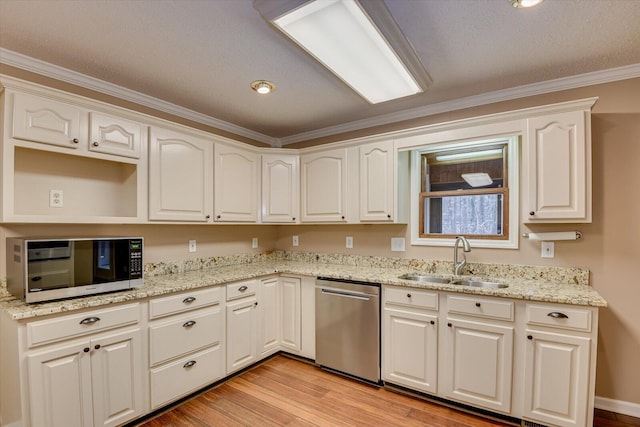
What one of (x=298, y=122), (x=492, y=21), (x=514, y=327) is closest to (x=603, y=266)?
(x=514, y=327)

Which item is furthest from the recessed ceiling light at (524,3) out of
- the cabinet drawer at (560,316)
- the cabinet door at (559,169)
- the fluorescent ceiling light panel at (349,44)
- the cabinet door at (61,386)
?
the cabinet door at (61,386)

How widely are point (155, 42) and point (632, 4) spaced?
256 cm

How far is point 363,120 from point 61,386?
123 inches

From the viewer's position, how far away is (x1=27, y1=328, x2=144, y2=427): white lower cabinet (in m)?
1.63

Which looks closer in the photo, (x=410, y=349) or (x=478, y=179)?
(x=410, y=349)

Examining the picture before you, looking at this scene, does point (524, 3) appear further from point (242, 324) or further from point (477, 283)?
point (242, 324)

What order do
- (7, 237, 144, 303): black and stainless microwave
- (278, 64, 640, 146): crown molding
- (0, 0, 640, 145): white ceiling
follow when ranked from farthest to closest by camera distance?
1. (278, 64, 640, 146): crown molding
2. (7, 237, 144, 303): black and stainless microwave
3. (0, 0, 640, 145): white ceiling

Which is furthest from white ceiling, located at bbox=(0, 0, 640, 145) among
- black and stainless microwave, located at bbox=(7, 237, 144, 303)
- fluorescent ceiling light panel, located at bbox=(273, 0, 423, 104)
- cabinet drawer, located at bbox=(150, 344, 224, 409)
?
cabinet drawer, located at bbox=(150, 344, 224, 409)

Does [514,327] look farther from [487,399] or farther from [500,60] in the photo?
[500,60]

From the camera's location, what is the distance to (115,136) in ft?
7.07

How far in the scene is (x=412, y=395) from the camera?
238 centimetres

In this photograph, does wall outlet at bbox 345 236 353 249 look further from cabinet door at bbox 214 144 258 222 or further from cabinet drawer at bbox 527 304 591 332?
cabinet drawer at bbox 527 304 591 332

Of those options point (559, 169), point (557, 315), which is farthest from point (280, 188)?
point (557, 315)

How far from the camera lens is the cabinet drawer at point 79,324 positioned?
5.30 ft
